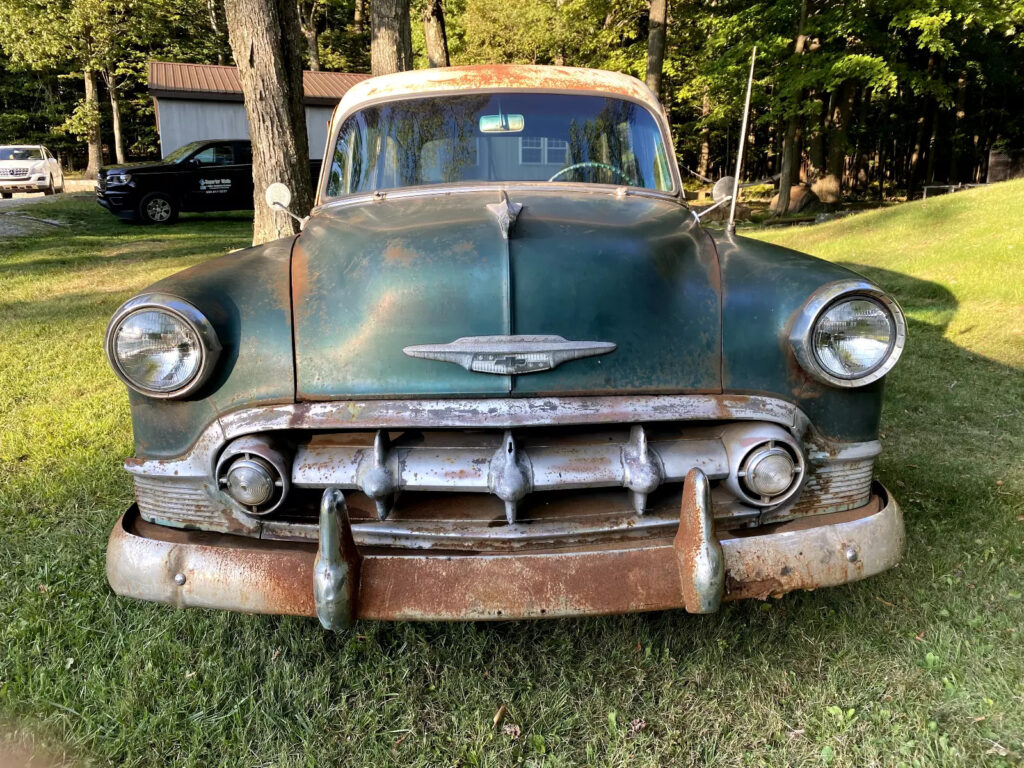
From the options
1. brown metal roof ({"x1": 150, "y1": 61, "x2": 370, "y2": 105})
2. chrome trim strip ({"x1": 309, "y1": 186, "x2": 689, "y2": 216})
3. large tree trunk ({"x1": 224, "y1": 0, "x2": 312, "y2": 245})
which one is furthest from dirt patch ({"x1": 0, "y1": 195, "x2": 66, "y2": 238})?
chrome trim strip ({"x1": 309, "y1": 186, "x2": 689, "y2": 216})

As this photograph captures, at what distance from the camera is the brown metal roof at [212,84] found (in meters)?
20.1

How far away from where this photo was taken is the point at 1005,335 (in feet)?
20.6

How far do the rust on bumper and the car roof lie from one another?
2243 mm

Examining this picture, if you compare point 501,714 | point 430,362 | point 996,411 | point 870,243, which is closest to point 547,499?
point 430,362

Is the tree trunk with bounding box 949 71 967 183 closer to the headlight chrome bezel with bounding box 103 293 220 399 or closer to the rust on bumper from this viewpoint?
the rust on bumper

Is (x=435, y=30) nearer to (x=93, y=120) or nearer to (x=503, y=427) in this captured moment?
(x=503, y=427)

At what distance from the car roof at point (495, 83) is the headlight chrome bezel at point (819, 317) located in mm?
1765

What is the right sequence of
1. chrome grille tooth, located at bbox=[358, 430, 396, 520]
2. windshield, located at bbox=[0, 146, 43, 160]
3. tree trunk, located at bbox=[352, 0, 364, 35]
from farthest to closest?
1. tree trunk, located at bbox=[352, 0, 364, 35]
2. windshield, located at bbox=[0, 146, 43, 160]
3. chrome grille tooth, located at bbox=[358, 430, 396, 520]

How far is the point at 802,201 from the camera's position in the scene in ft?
56.1

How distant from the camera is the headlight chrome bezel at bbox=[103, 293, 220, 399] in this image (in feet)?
6.50

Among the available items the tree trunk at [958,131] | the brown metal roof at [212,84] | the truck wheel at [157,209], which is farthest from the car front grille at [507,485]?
the tree trunk at [958,131]

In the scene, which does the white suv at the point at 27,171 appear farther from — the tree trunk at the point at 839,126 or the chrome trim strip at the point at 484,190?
the chrome trim strip at the point at 484,190

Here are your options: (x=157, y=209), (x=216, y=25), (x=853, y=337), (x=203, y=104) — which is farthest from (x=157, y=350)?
(x=216, y=25)

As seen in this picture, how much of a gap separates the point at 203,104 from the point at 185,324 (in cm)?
2181
